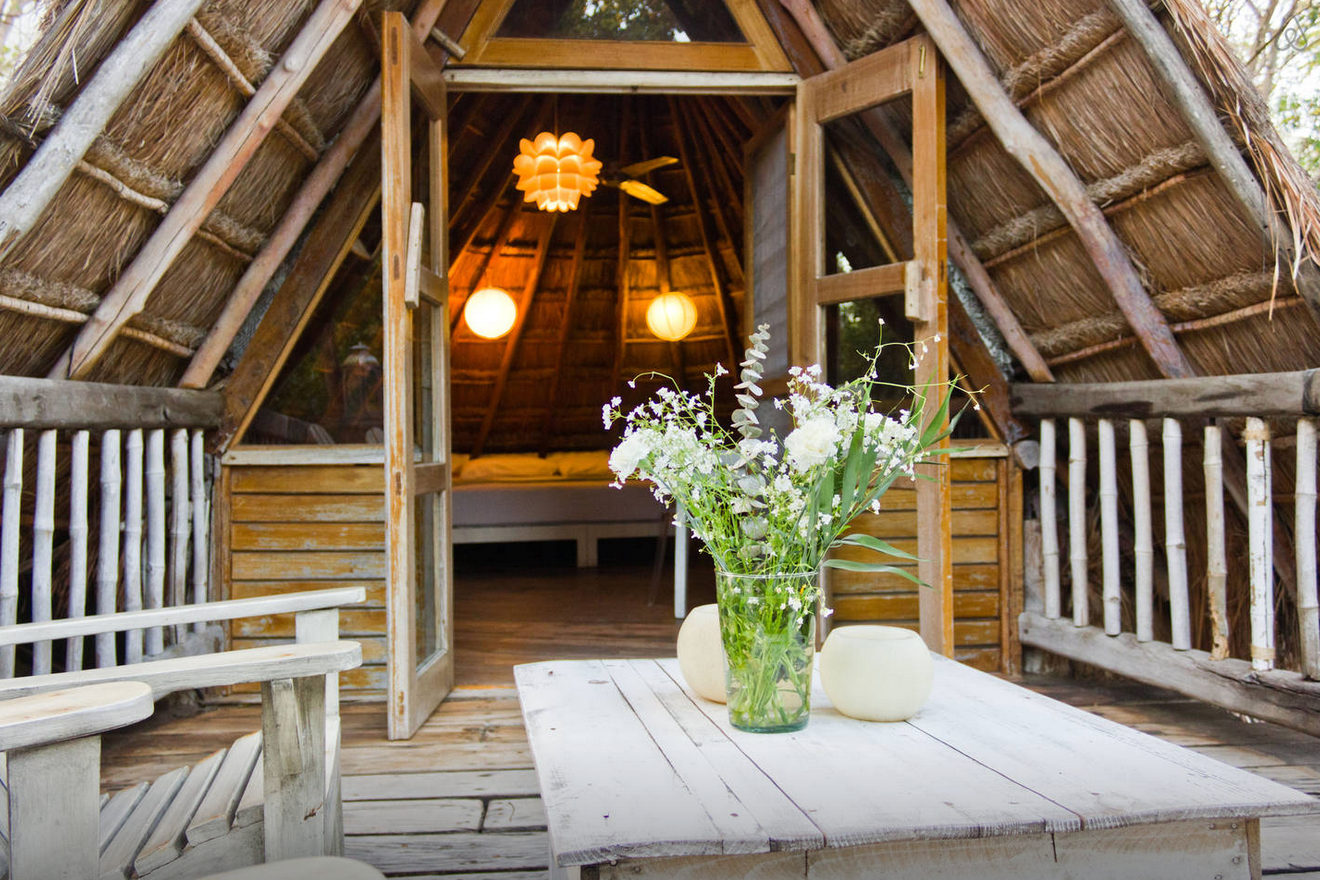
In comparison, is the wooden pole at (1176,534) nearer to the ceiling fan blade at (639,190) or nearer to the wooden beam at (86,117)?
the ceiling fan blade at (639,190)

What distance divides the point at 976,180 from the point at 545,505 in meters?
3.86

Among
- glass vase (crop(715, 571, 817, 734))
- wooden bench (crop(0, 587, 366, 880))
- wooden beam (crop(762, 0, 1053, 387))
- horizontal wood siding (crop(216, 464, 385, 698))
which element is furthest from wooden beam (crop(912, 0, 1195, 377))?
wooden bench (crop(0, 587, 366, 880))

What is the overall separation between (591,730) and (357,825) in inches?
39.3

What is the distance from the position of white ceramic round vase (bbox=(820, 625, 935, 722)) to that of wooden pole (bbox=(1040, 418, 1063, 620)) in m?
2.30

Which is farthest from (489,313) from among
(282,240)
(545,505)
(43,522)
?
(43,522)

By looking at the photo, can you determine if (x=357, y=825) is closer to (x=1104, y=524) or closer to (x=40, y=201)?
(x=40, y=201)

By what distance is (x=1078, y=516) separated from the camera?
140 inches

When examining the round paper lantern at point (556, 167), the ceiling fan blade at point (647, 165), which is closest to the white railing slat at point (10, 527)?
the round paper lantern at point (556, 167)

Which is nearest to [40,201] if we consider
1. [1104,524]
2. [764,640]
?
[764,640]

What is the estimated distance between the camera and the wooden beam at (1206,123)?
8.86 feet

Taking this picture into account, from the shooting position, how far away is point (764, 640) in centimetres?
159

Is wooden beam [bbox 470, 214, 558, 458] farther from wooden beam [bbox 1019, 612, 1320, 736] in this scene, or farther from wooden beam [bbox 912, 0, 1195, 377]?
wooden beam [bbox 1019, 612, 1320, 736]

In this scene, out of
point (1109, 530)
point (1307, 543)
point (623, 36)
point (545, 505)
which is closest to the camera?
point (1307, 543)

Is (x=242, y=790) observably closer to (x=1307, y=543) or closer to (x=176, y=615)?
(x=176, y=615)
